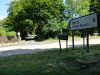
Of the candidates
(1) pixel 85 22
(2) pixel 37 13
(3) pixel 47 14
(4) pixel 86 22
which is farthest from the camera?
(2) pixel 37 13

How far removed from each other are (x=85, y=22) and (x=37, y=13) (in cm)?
3018

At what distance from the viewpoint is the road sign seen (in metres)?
11.2

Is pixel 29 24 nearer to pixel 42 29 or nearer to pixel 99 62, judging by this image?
pixel 42 29

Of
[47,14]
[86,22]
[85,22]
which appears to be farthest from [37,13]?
[86,22]

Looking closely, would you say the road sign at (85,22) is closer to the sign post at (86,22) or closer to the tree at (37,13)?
the sign post at (86,22)

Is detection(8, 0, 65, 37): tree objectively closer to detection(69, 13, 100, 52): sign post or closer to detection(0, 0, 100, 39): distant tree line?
detection(0, 0, 100, 39): distant tree line

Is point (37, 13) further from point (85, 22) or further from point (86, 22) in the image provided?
point (86, 22)

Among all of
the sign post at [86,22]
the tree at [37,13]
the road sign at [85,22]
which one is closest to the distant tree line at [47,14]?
the tree at [37,13]

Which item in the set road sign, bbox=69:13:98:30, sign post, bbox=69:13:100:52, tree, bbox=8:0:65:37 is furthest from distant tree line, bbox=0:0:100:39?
sign post, bbox=69:13:100:52

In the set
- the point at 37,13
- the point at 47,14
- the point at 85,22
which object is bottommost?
the point at 85,22

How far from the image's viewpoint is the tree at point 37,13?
42.1 meters

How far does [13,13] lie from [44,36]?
7.21m

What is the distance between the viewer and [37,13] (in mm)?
42312

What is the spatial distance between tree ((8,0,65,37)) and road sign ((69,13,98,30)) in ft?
91.6
